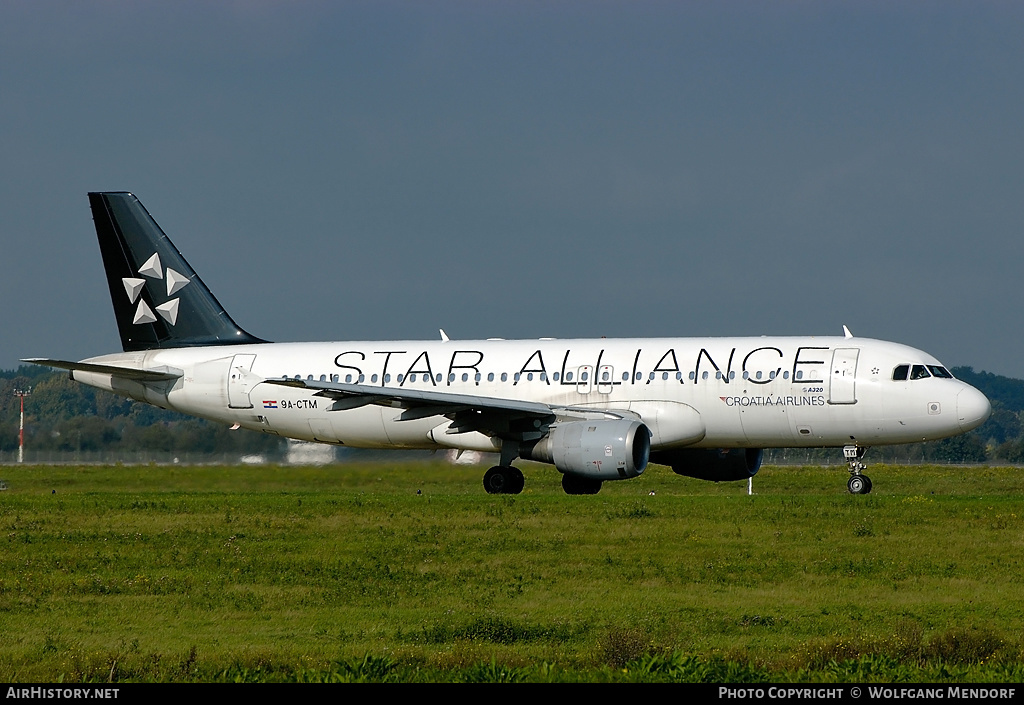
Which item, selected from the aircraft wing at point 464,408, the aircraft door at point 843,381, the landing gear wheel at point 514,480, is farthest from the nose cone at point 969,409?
the landing gear wheel at point 514,480

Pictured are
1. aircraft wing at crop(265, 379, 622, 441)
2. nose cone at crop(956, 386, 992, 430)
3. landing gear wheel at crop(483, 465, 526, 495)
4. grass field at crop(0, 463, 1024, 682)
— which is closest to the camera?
grass field at crop(0, 463, 1024, 682)

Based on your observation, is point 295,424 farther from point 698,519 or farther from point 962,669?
point 962,669

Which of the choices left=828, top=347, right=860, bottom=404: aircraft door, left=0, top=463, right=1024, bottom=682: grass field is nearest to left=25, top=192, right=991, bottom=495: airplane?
left=828, top=347, right=860, bottom=404: aircraft door

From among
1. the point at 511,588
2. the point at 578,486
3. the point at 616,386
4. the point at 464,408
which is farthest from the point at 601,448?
the point at 511,588

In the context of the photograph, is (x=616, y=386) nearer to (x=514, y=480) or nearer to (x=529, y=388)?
(x=529, y=388)

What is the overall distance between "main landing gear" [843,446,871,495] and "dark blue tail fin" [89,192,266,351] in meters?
16.2

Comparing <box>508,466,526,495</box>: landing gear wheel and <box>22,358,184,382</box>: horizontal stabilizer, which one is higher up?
<box>22,358,184,382</box>: horizontal stabilizer

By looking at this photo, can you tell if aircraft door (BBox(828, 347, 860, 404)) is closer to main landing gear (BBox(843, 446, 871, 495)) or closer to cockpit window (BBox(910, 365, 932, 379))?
cockpit window (BBox(910, 365, 932, 379))

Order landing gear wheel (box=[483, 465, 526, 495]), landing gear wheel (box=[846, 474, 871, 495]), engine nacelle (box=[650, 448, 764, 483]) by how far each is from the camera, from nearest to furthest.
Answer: landing gear wheel (box=[846, 474, 871, 495])
landing gear wheel (box=[483, 465, 526, 495])
engine nacelle (box=[650, 448, 764, 483])

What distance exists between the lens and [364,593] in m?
18.0

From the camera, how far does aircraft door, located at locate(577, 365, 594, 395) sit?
3116 cm

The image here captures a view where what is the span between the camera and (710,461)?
3291cm

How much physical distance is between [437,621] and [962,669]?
240 inches
